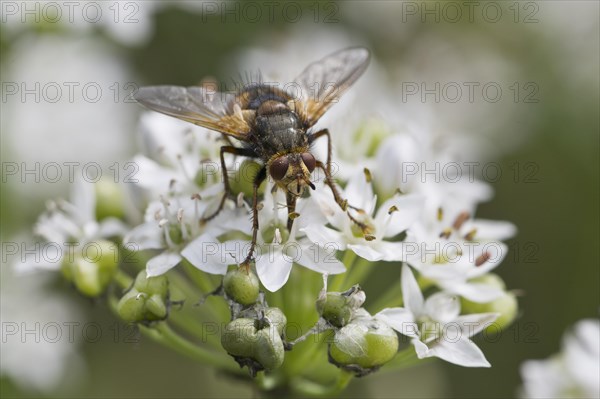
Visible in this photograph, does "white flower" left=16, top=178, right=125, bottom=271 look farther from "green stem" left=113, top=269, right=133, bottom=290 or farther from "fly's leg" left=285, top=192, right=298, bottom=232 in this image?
"fly's leg" left=285, top=192, right=298, bottom=232

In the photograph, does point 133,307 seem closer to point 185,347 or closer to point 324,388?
point 185,347

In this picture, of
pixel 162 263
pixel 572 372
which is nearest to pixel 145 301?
pixel 162 263

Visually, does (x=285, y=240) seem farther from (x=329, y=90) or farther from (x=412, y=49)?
(x=412, y=49)

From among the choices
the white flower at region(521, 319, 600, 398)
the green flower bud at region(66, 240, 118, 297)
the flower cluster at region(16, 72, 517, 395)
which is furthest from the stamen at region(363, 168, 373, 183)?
the white flower at region(521, 319, 600, 398)

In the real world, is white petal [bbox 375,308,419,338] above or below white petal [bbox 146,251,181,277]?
below

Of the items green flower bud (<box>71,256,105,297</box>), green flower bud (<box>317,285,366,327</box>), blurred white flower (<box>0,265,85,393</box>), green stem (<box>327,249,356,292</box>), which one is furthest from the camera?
blurred white flower (<box>0,265,85,393</box>)

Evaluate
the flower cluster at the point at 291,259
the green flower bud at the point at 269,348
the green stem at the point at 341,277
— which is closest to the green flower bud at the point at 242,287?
the flower cluster at the point at 291,259
